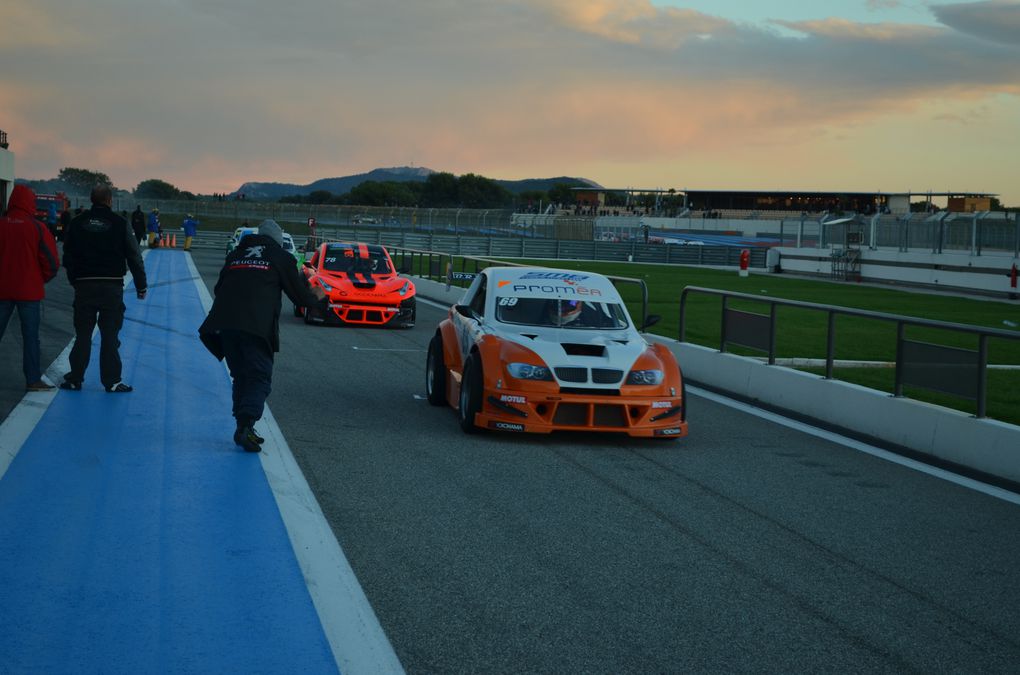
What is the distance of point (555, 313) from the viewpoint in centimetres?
1159

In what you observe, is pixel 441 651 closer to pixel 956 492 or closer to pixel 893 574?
pixel 893 574

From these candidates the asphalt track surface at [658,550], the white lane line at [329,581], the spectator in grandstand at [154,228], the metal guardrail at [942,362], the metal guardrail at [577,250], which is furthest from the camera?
the metal guardrail at [577,250]

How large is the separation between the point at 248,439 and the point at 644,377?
3.31 meters

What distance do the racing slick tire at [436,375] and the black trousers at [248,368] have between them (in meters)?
2.90

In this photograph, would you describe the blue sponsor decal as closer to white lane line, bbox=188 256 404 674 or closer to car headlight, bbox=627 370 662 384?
car headlight, bbox=627 370 662 384

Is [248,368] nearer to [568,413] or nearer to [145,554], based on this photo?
[568,413]

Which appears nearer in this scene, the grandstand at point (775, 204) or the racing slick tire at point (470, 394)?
the racing slick tire at point (470, 394)

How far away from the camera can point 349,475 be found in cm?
862

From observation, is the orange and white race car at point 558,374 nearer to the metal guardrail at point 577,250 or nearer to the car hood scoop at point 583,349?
the car hood scoop at point 583,349

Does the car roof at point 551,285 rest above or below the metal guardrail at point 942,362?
above

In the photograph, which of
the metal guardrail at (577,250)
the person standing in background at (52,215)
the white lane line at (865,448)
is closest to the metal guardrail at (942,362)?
the white lane line at (865,448)

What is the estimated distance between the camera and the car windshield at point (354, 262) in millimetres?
22766

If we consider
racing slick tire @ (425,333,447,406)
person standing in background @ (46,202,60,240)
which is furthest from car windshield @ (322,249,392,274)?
person standing in background @ (46,202,60,240)

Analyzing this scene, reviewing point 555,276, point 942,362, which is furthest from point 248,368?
point 942,362
